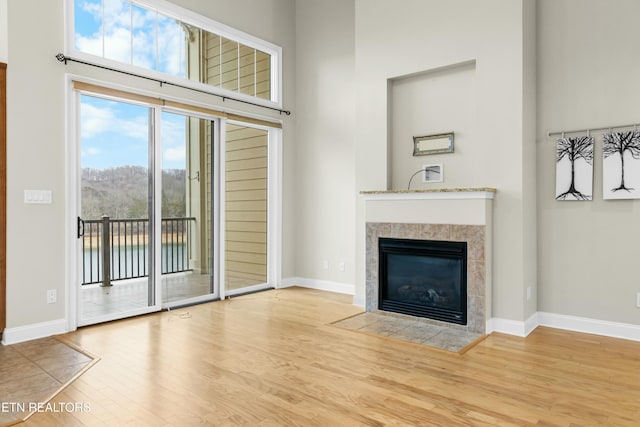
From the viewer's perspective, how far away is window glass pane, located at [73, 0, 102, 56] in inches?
158

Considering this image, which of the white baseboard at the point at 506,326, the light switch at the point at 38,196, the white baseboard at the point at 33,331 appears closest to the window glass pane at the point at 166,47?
the light switch at the point at 38,196

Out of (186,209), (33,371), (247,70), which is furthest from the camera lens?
(247,70)

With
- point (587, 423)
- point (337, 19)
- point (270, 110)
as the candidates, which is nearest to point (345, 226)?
point (270, 110)

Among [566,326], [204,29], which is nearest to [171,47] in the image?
[204,29]

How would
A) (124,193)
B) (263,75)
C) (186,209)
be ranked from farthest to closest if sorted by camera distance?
1. (263,75)
2. (186,209)
3. (124,193)

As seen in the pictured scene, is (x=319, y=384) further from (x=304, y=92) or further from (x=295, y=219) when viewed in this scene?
(x=304, y=92)

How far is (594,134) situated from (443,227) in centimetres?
157

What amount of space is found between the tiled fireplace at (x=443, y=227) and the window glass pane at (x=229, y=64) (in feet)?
7.55

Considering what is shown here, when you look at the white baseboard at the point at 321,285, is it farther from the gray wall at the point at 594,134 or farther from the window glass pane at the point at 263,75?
the window glass pane at the point at 263,75

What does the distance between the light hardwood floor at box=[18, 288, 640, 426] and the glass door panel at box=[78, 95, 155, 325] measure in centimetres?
42

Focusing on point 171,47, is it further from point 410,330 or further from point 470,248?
point 410,330

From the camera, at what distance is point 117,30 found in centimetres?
432

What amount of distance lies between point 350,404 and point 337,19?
4.97 metres

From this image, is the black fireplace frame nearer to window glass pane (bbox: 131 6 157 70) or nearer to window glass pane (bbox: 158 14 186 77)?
window glass pane (bbox: 158 14 186 77)
